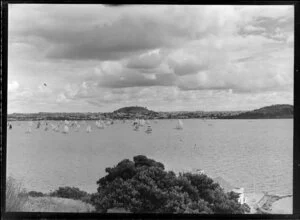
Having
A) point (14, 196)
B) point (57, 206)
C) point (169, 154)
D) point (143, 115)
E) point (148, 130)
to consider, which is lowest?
point (57, 206)

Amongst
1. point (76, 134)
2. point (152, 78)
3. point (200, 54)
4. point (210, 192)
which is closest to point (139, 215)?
point (210, 192)

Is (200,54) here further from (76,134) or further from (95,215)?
(95,215)

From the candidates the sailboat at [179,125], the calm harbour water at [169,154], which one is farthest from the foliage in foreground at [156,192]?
the sailboat at [179,125]

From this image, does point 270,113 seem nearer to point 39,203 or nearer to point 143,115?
point 143,115

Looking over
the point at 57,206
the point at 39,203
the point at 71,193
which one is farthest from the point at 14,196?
the point at 71,193

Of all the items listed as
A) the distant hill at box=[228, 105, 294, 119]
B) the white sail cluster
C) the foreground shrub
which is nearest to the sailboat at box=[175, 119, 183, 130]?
the white sail cluster

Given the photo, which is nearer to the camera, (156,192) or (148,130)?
(156,192)

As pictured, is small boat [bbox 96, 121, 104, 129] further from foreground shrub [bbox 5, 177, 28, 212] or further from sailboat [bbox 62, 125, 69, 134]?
foreground shrub [bbox 5, 177, 28, 212]
